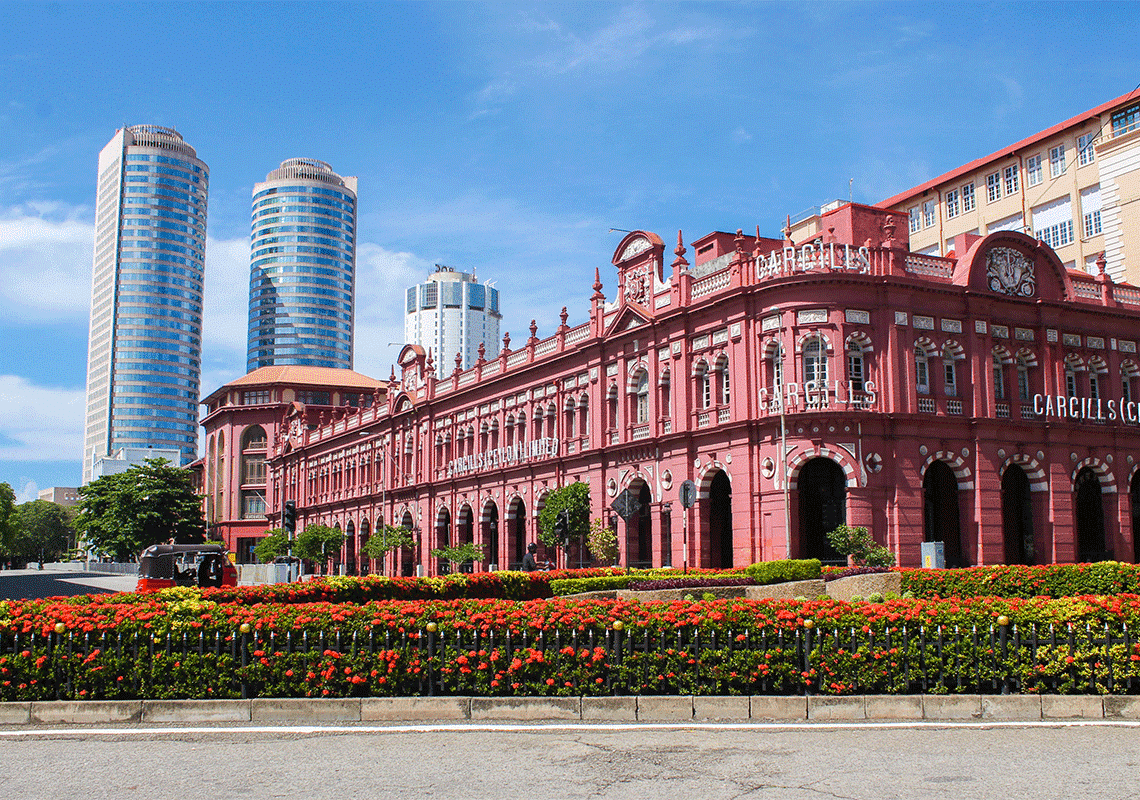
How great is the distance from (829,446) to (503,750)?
1112 inches

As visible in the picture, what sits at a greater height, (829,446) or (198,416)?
(198,416)

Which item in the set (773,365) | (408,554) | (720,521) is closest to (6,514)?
(408,554)

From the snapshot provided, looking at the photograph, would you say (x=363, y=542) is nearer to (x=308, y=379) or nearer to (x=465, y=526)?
(x=465, y=526)

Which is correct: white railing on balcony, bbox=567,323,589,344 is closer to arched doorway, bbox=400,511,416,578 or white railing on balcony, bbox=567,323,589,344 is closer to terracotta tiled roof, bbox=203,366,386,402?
arched doorway, bbox=400,511,416,578

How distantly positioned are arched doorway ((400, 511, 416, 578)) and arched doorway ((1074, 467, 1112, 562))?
1538 inches

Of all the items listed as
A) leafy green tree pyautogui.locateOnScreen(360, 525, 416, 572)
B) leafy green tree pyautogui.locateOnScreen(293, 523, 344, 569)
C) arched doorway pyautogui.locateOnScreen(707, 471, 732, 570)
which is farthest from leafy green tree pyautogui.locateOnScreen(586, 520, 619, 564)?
leafy green tree pyautogui.locateOnScreen(293, 523, 344, 569)

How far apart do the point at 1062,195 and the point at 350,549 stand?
176ft

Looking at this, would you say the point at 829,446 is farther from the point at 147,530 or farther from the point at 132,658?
the point at 147,530

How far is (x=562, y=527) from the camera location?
43.6 meters

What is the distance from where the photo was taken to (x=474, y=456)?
2352 inches

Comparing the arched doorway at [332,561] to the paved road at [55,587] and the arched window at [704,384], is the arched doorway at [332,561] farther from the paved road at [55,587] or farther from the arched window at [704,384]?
the arched window at [704,384]

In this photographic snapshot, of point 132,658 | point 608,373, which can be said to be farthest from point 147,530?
point 132,658

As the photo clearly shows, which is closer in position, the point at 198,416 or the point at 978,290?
the point at 978,290

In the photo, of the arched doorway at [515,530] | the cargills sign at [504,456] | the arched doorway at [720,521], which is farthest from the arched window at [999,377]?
the arched doorway at [515,530]
